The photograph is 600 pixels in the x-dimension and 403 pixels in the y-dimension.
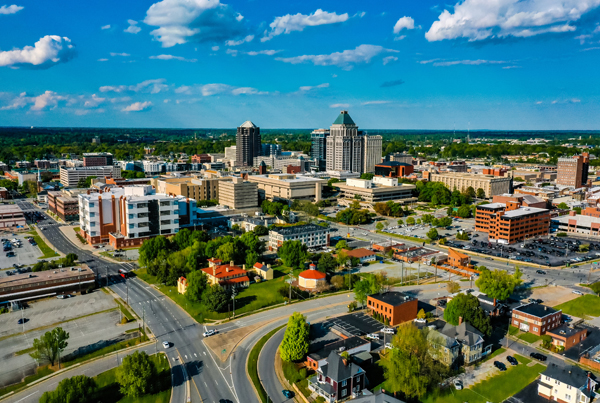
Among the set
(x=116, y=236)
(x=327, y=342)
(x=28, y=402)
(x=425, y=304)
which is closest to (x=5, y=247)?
(x=116, y=236)

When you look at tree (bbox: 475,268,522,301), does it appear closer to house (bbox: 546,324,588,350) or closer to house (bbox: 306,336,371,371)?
house (bbox: 546,324,588,350)

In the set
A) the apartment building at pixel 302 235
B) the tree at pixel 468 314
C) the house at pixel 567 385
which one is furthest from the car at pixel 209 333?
the apartment building at pixel 302 235

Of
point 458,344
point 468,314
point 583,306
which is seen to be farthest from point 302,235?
point 583,306

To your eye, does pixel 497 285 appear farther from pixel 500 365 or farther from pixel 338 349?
pixel 338 349

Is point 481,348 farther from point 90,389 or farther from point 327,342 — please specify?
point 90,389

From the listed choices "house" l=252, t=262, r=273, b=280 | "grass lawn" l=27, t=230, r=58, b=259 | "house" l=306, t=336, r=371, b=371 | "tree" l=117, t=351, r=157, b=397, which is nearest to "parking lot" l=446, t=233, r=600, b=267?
"house" l=252, t=262, r=273, b=280

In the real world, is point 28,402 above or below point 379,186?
below
